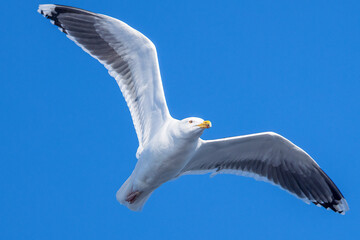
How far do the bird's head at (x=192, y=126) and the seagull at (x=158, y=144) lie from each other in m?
0.08

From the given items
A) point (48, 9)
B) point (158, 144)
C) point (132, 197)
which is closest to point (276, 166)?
point (158, 144)

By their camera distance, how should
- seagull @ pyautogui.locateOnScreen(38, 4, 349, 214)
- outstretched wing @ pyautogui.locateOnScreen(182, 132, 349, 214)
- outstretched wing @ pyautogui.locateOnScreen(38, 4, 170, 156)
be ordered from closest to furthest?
seagull @ pyautogui.locateOnScreen(38, 4, 349, 214), outstretched wing @ pyautogui.locateOnScreen(38, 4, 170, 156), outstretched wing @ pyautogui.locateOnScreen(182, 132, 349, 214)

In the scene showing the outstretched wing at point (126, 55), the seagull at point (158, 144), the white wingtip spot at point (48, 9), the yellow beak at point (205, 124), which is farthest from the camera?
the white wingtip spot at point (48, 9)

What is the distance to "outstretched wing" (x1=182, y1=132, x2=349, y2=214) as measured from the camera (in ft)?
23.1

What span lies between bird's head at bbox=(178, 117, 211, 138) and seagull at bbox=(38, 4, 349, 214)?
0.08 meters

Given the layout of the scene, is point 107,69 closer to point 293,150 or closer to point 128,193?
point 128,193

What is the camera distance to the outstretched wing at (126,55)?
6.79 m

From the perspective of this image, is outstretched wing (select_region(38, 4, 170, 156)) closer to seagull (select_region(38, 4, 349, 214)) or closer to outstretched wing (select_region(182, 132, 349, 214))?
seagull (select_region(38, 4, 349, 214))

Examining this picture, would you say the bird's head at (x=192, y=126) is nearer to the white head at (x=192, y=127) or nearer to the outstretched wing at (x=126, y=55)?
the white head at (x=192, y=127)

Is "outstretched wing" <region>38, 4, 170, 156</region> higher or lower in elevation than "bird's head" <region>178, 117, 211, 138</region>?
higher

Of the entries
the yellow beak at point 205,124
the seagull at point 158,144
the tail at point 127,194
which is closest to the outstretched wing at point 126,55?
the seagull at point 158,144

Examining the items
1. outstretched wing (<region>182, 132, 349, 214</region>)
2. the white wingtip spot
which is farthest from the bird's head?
the white wingtip spot

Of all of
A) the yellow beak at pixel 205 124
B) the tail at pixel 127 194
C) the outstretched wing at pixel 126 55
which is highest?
the outstretched wing at pixel 126 55

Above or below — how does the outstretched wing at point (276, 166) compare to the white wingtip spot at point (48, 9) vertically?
below
